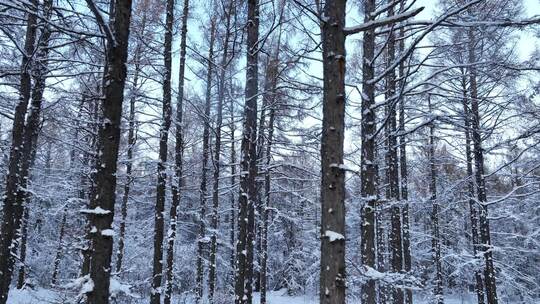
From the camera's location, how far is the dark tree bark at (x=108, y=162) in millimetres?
4438

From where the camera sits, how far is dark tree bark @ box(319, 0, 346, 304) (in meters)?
4.00

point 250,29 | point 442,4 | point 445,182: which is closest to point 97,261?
point 250,29

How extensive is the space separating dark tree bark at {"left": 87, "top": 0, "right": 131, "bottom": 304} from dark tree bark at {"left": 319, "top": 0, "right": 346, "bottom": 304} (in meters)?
2.41

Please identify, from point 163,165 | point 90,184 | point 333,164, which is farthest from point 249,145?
point 90,184

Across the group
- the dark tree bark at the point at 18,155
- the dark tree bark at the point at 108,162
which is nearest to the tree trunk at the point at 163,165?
the dark tree bark at the point at 18,155

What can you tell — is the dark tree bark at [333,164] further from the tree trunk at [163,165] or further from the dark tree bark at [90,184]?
the tree trunk at [163,165]

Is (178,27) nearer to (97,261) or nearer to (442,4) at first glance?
(442,4)

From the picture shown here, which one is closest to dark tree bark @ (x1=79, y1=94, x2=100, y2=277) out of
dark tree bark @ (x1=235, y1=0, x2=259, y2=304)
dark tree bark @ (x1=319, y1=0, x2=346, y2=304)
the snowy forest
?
the snowy forest

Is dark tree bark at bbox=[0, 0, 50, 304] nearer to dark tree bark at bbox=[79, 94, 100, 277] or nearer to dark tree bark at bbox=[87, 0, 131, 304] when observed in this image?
dark tree bark at bbox=[79, 94, 100, 277]

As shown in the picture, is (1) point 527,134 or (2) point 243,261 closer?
(1) point 527,134

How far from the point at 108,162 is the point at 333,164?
2.59m

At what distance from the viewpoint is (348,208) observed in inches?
1115

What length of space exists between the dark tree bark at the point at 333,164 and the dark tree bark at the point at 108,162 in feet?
7.92

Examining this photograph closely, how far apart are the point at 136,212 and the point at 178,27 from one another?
55.9 ft
